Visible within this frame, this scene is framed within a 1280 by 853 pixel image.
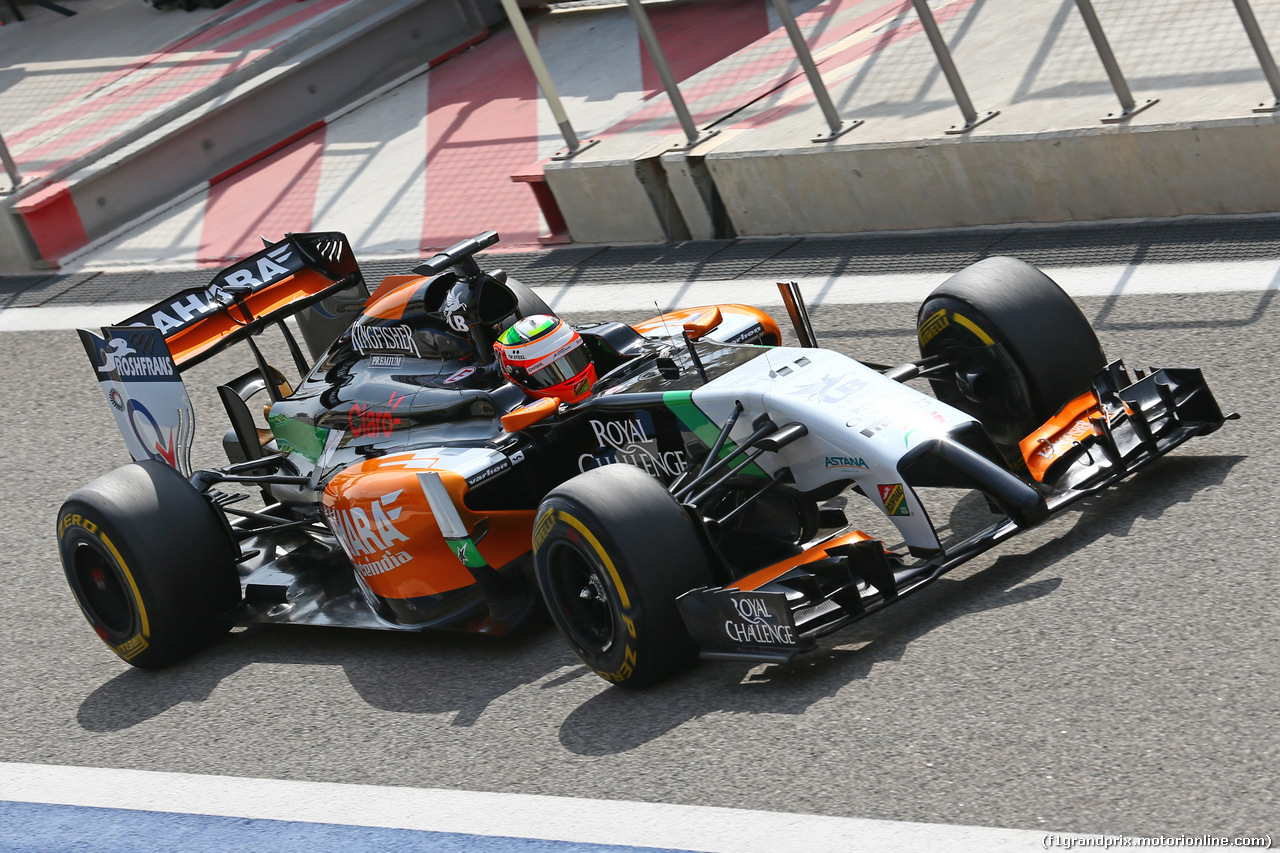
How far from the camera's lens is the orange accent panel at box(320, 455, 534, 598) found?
598 centimetres

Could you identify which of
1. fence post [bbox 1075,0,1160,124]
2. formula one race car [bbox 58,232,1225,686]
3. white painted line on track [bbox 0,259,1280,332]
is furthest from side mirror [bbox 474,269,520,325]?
fence post [bbox 1075,0,1160,124]

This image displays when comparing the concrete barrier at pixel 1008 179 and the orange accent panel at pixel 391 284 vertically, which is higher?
the orange accent panel at pixel 391 284

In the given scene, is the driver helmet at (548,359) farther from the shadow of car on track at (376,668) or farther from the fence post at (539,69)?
the fence post at (539,69)

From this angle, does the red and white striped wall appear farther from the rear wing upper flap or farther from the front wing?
the front wing

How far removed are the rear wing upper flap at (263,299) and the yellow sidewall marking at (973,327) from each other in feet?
10.8

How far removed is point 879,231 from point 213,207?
23.3 ft

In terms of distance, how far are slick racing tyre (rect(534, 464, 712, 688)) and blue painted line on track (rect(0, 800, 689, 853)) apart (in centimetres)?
77

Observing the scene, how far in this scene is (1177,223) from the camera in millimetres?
8508

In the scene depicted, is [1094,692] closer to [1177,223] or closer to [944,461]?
[944,461]

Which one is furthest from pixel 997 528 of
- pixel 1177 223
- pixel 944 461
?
pixel 1177 223

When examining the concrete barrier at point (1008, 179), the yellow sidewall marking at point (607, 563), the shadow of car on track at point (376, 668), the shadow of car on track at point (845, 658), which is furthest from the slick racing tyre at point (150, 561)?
the concrete barrier at point (1008, 179)

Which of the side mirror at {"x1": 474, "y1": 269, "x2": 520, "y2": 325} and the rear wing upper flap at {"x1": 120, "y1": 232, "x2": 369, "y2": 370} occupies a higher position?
the rear wing upper flap at {"x1": 120, "y1": 232, "x2": 369, "y2": 370}

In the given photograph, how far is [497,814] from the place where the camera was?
4805 mm

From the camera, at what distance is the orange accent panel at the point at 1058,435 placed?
5.36 metres
